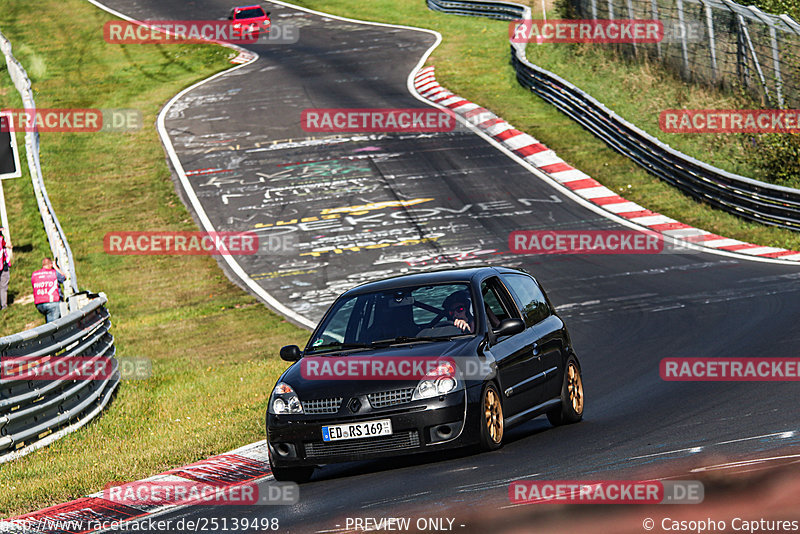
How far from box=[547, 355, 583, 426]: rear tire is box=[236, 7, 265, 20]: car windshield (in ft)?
138

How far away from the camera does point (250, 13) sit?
5022 centimetres

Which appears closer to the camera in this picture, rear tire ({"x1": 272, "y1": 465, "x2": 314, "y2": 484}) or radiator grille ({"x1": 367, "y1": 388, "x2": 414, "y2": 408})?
radiator grille ({"x1": 367, "y1": 388, "x2": 414, "y2": 408})

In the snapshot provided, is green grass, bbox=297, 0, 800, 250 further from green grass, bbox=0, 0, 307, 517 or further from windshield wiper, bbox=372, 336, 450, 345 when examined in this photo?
Result: windshield wiper, bbox=372, 336, 450, 345

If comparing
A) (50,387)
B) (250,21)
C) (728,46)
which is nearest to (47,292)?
(50,387)

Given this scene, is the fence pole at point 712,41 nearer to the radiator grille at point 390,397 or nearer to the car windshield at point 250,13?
the radiator grille at point 390,397

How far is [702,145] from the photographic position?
87.6 ft

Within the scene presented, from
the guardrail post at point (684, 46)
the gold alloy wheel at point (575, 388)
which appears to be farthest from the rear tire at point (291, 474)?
the guardrail post at point (684, 46)

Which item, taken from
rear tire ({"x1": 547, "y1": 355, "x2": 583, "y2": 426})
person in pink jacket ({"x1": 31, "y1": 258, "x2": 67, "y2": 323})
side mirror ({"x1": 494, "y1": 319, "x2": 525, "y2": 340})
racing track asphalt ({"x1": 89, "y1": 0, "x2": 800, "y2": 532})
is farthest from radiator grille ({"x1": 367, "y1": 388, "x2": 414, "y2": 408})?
person in pink jacket ({"x1": 31, "y1": 258, "x2": 67, "y2": 323})

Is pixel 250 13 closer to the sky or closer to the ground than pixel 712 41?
closer to the ground

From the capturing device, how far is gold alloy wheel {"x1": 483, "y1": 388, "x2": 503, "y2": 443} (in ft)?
28.1

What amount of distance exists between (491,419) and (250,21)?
4348cm

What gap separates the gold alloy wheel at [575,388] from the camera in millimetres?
10266

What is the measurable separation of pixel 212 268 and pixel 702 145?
11914 millimetres

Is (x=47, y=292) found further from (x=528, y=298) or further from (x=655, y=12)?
(x=655, y=12)
